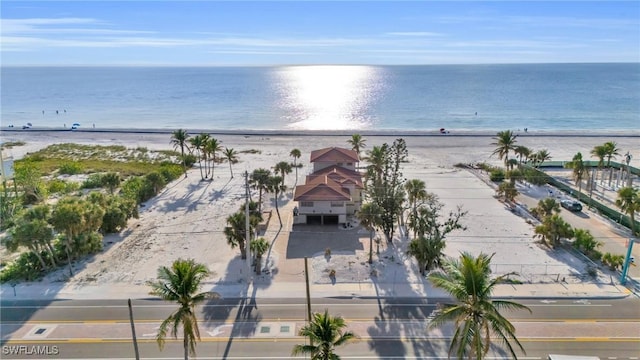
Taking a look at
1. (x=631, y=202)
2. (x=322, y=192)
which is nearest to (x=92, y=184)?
(x=322, y=192)

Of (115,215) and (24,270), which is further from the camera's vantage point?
(115,215)

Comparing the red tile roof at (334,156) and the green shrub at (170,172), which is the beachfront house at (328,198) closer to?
the red tile roof at (334,156)

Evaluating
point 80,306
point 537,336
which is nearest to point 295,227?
point 80,306

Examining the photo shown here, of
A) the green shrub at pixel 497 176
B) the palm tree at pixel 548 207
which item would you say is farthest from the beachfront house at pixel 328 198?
the green shrub at pixel 497 176

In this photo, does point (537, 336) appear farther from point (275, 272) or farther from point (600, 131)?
point (600, 131)

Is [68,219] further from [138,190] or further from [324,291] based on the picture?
[324,291]
